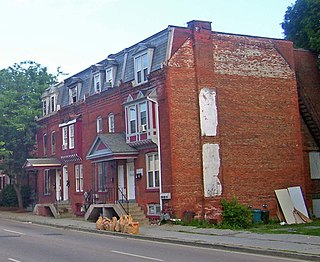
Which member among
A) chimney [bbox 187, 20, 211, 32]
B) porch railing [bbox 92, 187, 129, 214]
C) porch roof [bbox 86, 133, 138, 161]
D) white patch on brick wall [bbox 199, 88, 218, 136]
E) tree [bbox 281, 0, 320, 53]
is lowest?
porch railing [bbox 92, 187, 129, 214]

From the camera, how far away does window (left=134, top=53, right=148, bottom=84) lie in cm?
3064

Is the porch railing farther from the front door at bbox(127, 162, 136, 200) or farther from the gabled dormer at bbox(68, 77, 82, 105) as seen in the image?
the gabled dormer at bbox(68, 77, 82, 105)

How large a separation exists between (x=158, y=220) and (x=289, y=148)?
9500 mm

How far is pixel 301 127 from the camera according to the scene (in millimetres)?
34469

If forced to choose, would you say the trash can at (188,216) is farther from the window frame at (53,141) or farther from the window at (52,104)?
the window at (52,104)

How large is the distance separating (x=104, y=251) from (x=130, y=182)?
14.9 m

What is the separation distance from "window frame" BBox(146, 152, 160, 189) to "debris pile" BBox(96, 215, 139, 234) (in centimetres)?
429

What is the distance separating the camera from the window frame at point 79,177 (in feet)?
125

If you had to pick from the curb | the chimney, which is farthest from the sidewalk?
the chimney

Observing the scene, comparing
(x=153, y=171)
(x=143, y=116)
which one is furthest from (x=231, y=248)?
(x=143, y=116)

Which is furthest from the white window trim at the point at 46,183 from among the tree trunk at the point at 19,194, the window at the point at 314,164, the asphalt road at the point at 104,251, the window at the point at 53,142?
the asphalt road at the point at 104,251

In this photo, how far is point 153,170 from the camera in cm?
2961

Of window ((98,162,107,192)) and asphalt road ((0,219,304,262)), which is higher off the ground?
window ((98,162,107,192))

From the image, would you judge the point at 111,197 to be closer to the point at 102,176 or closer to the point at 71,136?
the point at 102,176
